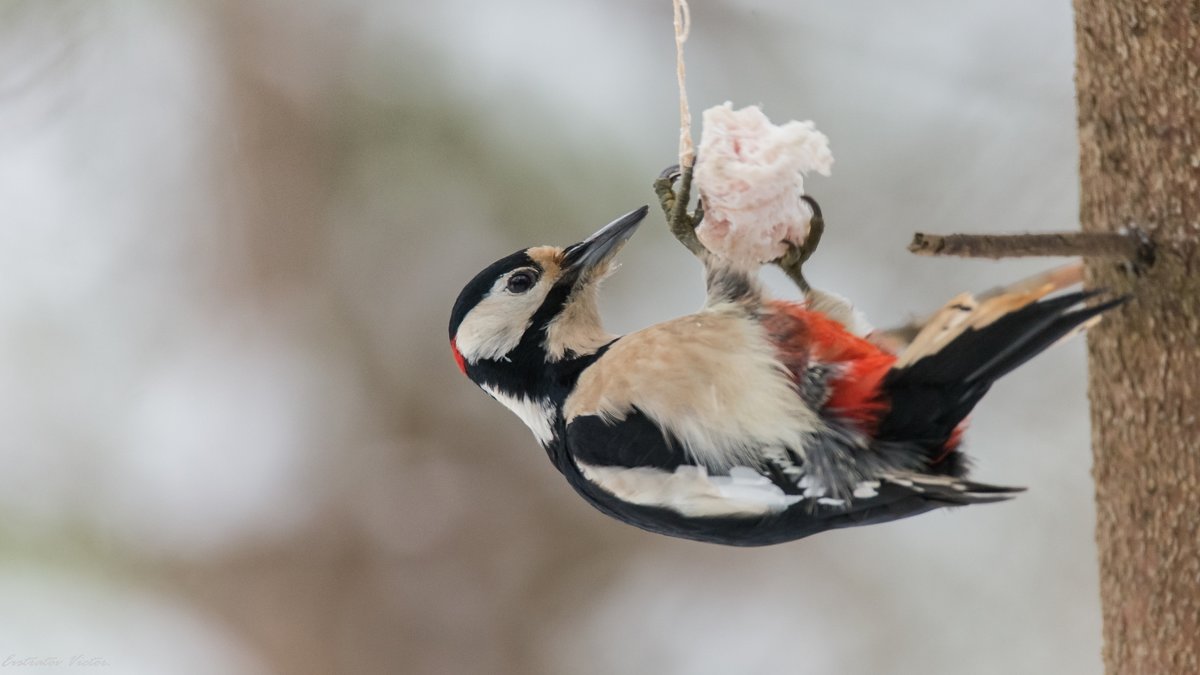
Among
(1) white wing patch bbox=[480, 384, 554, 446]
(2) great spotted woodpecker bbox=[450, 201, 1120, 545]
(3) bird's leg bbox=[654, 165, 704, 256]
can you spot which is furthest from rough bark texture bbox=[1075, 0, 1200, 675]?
(1) white wing patch bbox=[480, 384, 554, 446]

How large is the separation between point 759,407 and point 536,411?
0.45 metres

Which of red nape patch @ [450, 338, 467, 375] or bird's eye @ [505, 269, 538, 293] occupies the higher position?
bird's eye @ [505, 269, 538, 293]

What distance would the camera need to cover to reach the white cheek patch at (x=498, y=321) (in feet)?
6.02

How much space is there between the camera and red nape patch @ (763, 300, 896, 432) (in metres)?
1.51

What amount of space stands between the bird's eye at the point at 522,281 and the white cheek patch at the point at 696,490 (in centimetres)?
35

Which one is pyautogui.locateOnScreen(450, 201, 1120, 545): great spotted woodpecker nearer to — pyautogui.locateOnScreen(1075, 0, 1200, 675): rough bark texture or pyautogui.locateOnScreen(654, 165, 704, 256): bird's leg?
pyautogui.locateOnScreen(654, 165, 704, 256): bird's leg

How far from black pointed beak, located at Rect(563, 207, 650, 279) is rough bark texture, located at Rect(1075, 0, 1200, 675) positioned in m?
0.69

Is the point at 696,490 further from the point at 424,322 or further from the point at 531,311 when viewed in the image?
the point at 424,322

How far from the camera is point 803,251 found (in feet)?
5.85

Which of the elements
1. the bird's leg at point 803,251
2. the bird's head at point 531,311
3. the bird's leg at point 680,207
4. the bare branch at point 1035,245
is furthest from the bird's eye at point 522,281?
the bare branch at point 1035,245

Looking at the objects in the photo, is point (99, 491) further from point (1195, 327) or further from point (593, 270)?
point (1195, 327)

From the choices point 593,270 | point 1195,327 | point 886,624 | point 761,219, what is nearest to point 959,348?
point 1195,327

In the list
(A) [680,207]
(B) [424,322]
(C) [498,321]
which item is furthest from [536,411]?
(B) [424,322]

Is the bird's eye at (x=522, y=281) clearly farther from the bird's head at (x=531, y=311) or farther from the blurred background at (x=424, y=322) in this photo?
the blurred background at (x=424, y=322)
